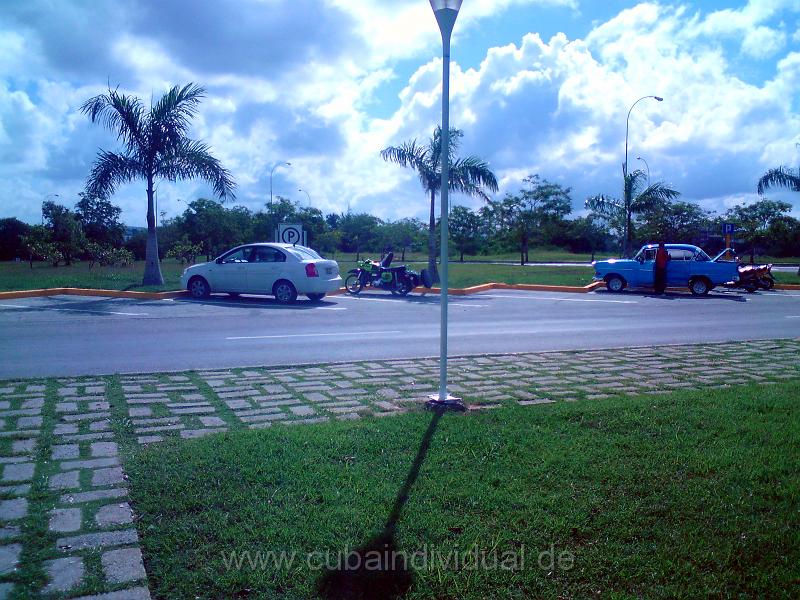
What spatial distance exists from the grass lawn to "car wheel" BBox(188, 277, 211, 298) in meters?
15.1

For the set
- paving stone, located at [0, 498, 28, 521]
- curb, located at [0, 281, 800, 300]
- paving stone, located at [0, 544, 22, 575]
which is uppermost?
curb, located at [0, 281, 800, 300]

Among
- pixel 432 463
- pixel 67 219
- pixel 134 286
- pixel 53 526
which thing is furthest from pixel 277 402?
pixel 67 219

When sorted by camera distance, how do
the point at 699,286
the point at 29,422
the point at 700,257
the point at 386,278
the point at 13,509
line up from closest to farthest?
the point at 13,509 < the point at 29,422 < the point at 386,278 < the point at 699,286 < the point at 700,257

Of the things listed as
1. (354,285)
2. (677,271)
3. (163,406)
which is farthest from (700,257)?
(163,406)

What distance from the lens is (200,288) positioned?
2036 cm

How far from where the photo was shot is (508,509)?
14.3 ft

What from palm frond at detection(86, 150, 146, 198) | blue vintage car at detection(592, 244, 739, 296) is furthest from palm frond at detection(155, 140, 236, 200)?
blue vintage car at detection(592, 244, 739, 296)

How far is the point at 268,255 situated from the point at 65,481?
595 inches

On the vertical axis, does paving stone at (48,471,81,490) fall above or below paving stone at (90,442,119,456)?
below

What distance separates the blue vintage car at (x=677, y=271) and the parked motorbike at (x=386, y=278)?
782 cm

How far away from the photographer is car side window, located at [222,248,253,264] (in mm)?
19984

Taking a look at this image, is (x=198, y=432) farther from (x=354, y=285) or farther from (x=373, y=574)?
(x=354, y=285)

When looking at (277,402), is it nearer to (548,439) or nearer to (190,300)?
(548,439)

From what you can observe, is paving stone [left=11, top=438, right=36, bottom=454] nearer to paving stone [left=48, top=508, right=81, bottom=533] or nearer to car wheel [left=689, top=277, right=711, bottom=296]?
paving stone [left=48, top=508, right=81, bottom=533]
